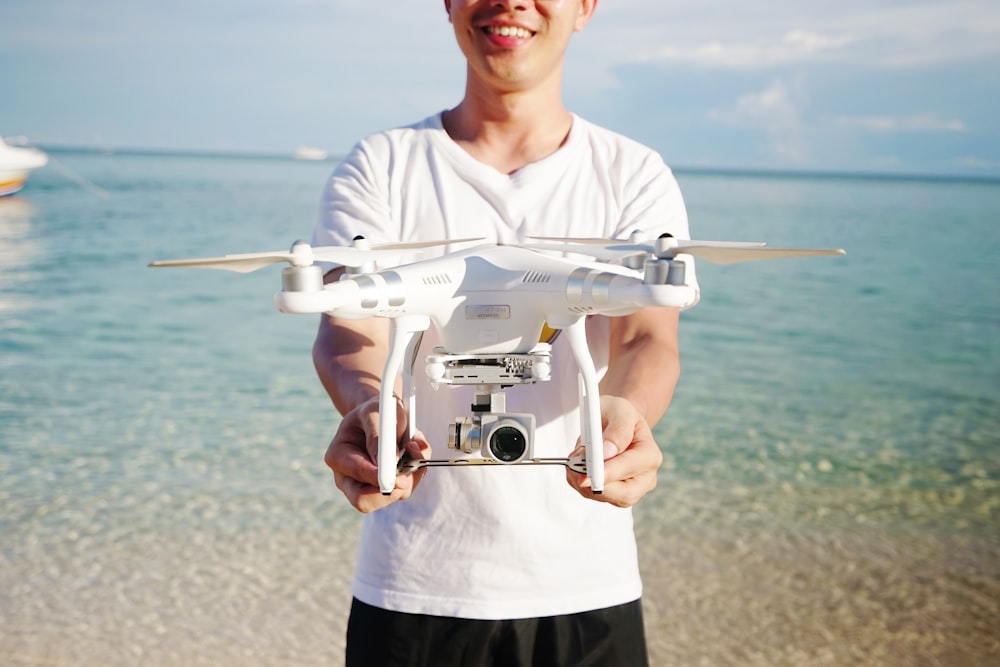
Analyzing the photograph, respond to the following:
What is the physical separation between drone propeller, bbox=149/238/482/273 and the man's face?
0.55m

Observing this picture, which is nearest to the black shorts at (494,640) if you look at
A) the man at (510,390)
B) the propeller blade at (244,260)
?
the man at (510,390)

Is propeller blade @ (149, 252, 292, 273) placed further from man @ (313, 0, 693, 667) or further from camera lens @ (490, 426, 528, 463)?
man @ (313, 0, 693, 667)

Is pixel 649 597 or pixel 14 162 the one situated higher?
pixel 14 162

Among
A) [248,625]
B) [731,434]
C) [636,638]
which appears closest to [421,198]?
[636,638]

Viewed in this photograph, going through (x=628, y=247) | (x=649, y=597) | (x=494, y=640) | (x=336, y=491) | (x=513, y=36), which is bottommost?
(x=649, y=597)

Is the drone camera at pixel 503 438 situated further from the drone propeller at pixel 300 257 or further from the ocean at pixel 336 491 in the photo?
the ocean at pixel 336 491

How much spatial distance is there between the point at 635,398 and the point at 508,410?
28 centimetres

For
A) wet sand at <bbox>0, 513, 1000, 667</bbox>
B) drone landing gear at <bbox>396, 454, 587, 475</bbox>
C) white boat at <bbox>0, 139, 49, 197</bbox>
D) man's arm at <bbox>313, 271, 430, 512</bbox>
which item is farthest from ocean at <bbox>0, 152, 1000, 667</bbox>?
white boat at <bbox>0, 139, 49, 197</bbox>

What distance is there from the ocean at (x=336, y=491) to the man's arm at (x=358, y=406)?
0.97 feet

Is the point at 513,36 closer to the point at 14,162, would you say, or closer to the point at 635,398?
the point at 635,398

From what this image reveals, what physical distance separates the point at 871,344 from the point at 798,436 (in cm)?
511

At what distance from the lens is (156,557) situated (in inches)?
233

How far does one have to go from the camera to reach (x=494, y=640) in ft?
7.06

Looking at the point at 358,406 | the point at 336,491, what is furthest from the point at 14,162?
the point at 358,406
